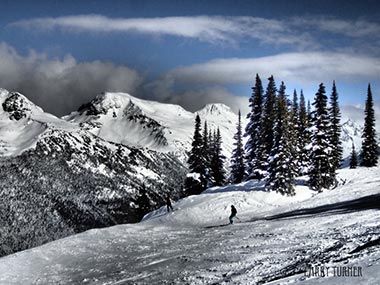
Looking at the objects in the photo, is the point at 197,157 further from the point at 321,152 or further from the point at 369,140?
the point at 369,140

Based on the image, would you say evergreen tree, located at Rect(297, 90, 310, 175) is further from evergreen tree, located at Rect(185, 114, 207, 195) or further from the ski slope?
evergreen tree, located at Rect(185, 114, 207, 195)

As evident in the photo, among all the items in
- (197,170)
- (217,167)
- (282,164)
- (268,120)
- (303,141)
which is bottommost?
(197,170)

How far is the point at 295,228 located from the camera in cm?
2878

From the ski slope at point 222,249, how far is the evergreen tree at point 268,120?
1311cm

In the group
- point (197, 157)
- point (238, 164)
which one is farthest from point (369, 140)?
point (197, 157)

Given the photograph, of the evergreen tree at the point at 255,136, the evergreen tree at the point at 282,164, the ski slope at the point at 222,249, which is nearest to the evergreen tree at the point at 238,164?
the evergreen tree at the point at 255,136

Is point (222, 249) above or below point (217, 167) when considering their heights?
below

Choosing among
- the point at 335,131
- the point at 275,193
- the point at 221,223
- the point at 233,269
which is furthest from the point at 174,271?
the point at 335,131

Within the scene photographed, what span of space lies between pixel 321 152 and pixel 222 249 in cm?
3130

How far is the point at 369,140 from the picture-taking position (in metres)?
76.9

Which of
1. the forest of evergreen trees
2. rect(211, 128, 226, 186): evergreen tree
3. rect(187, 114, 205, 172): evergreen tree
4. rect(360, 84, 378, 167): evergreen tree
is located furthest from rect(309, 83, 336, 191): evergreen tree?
rect(360, 84, 378, 167): evergreen tree

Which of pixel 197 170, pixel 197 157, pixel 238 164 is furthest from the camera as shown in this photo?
pixel 238 164

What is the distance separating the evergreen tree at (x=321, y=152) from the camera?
52.7 m

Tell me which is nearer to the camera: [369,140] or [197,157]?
[197,157]
